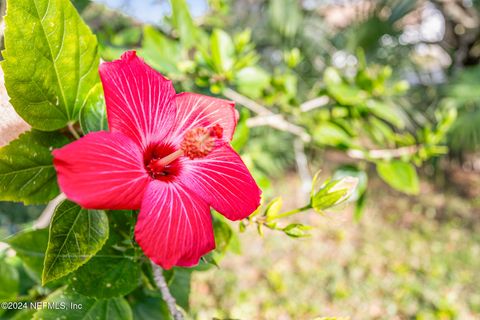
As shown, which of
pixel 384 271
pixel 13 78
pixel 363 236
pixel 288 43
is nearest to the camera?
pixel 13 78

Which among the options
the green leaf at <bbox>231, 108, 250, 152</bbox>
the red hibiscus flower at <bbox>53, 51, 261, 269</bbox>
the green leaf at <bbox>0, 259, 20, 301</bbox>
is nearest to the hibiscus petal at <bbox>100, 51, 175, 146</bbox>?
the red hibiscus flower at <bbox>53, 51, 261, 269</bbox>

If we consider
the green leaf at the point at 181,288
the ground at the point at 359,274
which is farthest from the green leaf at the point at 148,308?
the ground at the point at 359,274

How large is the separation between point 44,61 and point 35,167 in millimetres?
118

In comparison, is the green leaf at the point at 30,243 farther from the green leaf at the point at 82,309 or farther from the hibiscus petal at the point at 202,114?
the hibiscus petal at the point at 202,114

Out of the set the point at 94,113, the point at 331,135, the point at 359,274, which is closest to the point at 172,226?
the point at 94,113

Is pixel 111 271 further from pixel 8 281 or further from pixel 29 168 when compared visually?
pixel 8 281

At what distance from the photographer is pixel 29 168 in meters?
0.45

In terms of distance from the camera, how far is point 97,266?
0.50 m

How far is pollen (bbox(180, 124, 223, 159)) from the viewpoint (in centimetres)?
40

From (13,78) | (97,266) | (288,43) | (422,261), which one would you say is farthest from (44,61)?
(422,261)

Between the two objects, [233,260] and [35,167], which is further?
[233,260]

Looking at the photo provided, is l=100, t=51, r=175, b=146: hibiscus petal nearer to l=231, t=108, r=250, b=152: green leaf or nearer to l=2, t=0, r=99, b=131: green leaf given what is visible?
l=2, t=0, r=99, b=131: green leaf

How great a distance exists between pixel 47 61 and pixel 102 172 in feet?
0.53

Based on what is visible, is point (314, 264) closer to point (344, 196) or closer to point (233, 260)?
point (233, 260)
